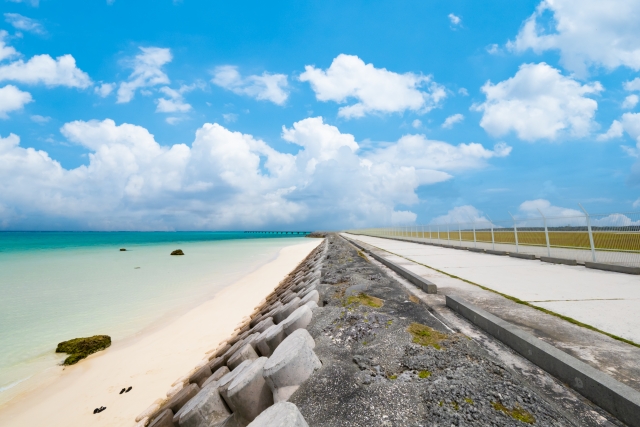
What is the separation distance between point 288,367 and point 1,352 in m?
10.2

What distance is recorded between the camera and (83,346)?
781cm

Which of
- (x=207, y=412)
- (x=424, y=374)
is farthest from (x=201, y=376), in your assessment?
(x=424, y=374)

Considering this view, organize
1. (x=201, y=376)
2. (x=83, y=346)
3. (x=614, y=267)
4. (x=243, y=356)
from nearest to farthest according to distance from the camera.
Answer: (x=243, y=356)
(x=201, y=376)
(x=83, y=346)
(x=614, y=267)

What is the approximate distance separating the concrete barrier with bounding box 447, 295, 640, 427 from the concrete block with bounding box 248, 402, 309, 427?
2.25 meters

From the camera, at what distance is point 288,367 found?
2.85 meters

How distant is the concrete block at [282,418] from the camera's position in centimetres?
204

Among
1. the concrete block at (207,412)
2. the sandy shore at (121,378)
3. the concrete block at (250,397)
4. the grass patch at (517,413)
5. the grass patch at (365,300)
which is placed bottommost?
the sandy shore at (121,378)

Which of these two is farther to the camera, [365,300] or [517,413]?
[365,300]

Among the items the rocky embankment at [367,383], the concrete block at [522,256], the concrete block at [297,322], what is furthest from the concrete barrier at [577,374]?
the concrete block at [522,256]

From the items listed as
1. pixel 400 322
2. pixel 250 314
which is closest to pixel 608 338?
pixel 400 322

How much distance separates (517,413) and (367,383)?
1109mm

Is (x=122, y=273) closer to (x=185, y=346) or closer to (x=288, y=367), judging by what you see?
(x=185, y=346)

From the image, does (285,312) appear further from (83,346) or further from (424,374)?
(83,346)

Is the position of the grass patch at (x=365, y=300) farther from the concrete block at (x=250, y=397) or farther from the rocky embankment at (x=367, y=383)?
the concrete block at (x=250, y=397)
